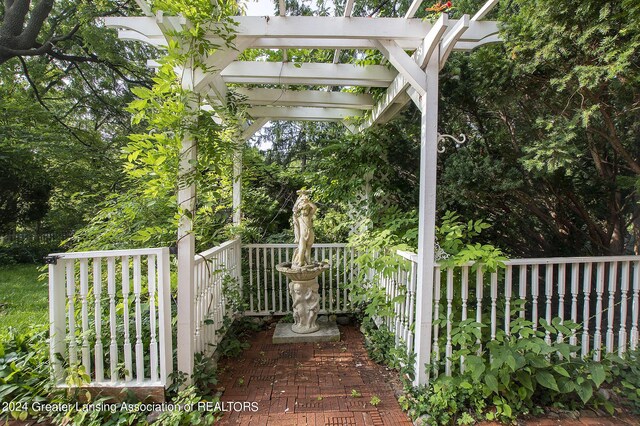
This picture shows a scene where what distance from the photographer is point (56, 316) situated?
1.97m

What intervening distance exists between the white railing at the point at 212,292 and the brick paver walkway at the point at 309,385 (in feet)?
1.10

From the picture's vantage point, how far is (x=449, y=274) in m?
2.14

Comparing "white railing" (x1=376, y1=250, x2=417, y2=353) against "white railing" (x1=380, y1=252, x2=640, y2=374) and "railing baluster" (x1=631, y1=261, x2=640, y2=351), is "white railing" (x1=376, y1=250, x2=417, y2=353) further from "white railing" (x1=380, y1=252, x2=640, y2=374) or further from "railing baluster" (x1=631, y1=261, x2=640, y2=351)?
"railing baluster" (x1=631, y1=261, x2=640, y2=351)

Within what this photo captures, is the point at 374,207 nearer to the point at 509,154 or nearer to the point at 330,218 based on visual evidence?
the point at 330,218

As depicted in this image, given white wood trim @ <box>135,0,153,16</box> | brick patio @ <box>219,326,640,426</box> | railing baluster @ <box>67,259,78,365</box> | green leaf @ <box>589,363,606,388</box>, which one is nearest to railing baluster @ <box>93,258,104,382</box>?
railing baluster @ <box>67,259,78,365</box>

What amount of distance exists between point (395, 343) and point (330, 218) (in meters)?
1.91

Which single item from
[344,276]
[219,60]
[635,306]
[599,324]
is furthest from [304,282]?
[635,306]

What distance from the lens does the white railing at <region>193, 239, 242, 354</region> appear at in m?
2.42

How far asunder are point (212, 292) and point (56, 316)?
3.59ft

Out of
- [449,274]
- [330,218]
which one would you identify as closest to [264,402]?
[449,274]

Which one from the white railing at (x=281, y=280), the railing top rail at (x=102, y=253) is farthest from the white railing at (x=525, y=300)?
the railing top rail at (x=102, y=253)

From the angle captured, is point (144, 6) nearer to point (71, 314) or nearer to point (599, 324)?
point (71, 314)

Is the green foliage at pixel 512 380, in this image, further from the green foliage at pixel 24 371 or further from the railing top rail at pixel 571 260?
the green foliage at pixel 24 371

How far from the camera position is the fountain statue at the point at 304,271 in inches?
126
